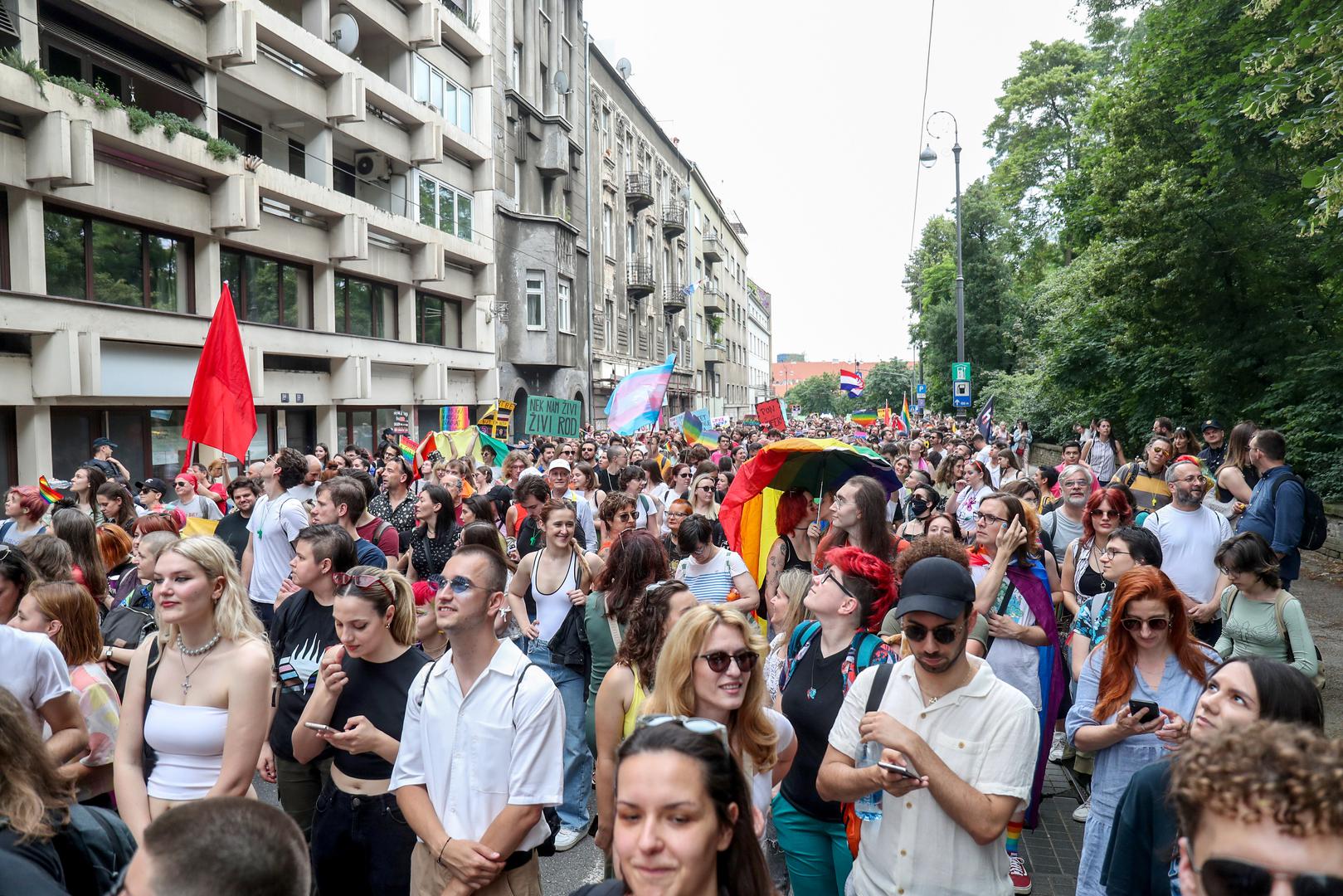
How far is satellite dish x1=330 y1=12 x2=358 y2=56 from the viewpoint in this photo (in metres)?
23.6

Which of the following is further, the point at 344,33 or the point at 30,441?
the point at 344,33

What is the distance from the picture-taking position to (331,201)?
889 inches

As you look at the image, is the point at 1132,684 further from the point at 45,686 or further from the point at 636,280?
the point at 636,280

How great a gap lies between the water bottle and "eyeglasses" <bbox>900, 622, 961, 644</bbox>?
35cm

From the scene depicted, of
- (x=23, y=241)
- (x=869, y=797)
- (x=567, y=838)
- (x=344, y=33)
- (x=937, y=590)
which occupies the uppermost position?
(x=344, y=33)

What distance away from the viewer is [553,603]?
6.12 m

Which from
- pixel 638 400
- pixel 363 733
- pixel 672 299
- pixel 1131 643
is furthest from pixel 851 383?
pixel 363 733

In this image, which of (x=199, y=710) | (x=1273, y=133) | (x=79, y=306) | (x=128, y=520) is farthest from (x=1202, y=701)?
(x=79, y=306)

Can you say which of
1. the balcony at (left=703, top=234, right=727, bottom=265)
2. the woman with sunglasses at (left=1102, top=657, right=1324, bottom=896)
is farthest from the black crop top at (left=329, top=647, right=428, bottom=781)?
the balcony at (left=703, top=234, right=727, bottom=265)

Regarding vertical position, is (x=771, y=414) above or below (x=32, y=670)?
above

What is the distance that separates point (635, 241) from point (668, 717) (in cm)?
4821

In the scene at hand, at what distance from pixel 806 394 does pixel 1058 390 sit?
354 ft

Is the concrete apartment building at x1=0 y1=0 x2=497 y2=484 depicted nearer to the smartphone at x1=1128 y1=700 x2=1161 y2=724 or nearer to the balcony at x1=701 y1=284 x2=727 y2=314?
the smartphone at x1=1128 y1=700 x2=1161 y2=724

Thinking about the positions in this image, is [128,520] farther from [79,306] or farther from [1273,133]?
[1273,133]
